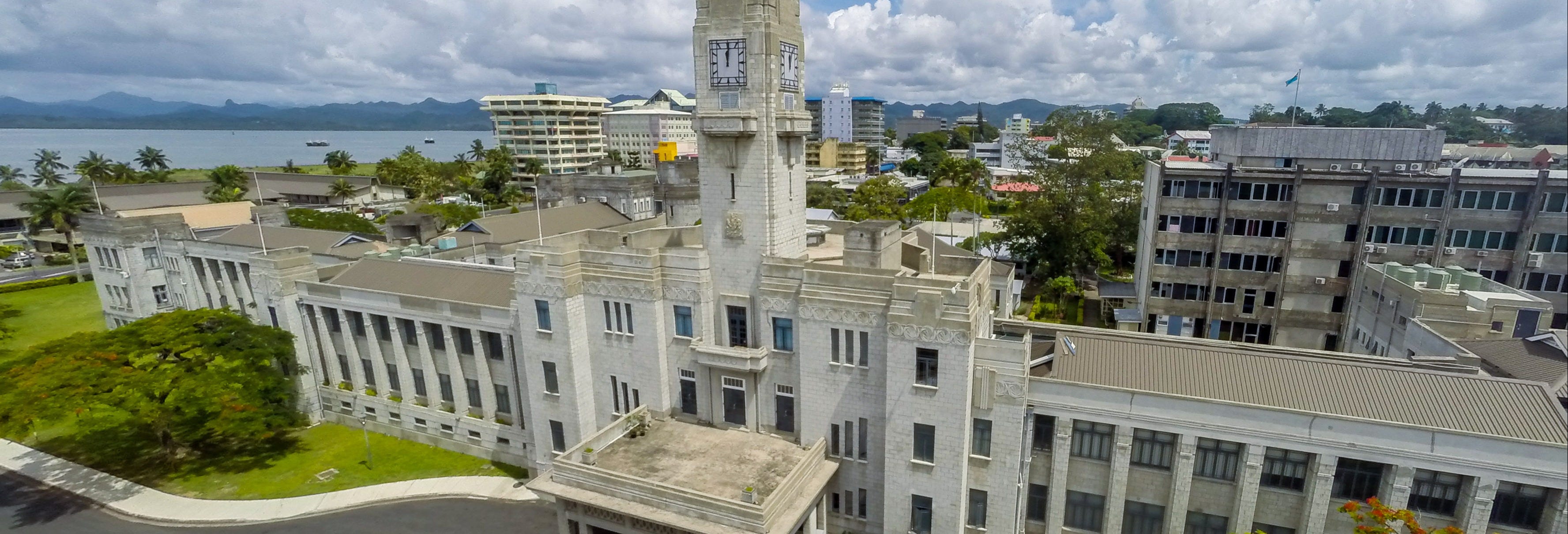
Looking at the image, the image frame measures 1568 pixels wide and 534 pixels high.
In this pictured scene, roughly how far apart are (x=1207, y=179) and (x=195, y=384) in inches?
2924

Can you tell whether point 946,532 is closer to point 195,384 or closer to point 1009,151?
point 195,384

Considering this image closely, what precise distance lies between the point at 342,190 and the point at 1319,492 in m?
150

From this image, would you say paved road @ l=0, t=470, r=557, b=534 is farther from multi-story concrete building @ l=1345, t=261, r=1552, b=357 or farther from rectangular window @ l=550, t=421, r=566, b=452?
multi-story concrete building @ l=1345, t=261, r=1552, b=357

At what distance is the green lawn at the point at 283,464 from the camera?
139 feet

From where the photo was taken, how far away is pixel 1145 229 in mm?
64500

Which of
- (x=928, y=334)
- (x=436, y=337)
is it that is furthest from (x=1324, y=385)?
(x=436, y=337)

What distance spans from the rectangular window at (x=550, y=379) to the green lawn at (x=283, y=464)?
8.66m

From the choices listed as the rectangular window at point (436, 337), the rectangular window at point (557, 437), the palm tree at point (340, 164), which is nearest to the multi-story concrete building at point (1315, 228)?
the rectangular window at point (557, 437)

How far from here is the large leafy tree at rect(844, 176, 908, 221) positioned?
99875mm

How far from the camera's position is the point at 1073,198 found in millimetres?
74250

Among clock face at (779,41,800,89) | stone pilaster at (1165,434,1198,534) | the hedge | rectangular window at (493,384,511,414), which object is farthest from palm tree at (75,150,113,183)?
stone pilaster at (1165,434,1198,534)

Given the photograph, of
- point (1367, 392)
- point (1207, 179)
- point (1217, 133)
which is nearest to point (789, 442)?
point (1367, 392)

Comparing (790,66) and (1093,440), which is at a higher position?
(790,66)

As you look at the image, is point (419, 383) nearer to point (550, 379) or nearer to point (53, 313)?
point (550, 379)
